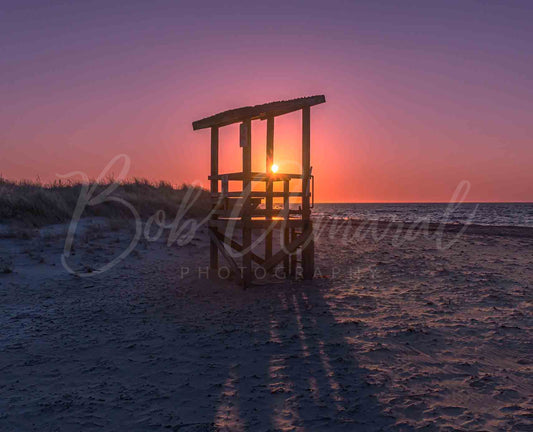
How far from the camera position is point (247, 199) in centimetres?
990

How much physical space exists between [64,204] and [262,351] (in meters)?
15.9

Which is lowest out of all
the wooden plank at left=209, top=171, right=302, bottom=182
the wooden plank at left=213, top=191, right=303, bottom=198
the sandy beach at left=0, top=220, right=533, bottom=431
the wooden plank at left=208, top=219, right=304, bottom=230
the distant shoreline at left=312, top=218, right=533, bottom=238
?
the sandy beach at left=0, top=220, right=533, bottom=431

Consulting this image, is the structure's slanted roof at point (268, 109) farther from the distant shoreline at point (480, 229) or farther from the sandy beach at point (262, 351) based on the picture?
the distant shoreline at point (480, 229)

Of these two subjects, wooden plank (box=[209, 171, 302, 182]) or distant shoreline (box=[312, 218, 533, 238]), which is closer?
wooden plank (box=[209, 171, 302, 182])

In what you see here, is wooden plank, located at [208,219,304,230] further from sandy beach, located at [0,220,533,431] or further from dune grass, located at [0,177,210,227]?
dune grass, located at [0,177,210,227]

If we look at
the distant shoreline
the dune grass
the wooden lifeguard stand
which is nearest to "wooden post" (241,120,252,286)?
the wooden lifeguard stand

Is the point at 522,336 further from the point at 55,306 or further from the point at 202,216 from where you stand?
the point at 202,216

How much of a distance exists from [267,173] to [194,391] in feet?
20.6

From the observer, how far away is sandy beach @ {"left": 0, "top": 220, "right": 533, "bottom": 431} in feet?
14.1

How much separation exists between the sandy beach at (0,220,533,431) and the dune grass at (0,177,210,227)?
5738 millimetres

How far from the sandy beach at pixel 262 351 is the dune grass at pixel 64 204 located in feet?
18.8

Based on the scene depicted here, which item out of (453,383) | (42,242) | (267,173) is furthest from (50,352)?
(42,242)

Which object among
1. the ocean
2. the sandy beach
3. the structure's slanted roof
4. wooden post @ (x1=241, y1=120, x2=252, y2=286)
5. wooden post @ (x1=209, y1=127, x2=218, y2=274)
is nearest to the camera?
the sandy beach

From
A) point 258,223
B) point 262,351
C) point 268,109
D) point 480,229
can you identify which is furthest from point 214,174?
point 480,229
